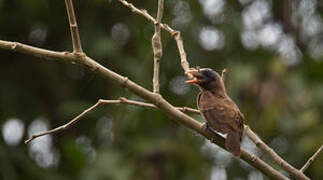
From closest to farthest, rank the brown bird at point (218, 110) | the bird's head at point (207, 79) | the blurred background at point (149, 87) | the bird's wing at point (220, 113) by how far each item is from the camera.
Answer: the brown bird at point (218, 110), the bird's wing at point (220, 113), the bird's head at point (207, 79), the blurred background at point (149, 87)

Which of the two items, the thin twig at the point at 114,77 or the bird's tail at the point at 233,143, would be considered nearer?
the thin twig at the point at 114,77

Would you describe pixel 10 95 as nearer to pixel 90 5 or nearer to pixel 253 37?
pixel 90 5

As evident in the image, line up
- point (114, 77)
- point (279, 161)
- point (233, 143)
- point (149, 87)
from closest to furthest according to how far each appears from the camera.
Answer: point (114, 77) → point (279, 161) → point (233, 143) → point (149, 87)

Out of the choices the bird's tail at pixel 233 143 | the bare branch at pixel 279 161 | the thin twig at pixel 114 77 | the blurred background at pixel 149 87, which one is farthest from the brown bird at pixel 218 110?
the blurred background at pixel 149 87

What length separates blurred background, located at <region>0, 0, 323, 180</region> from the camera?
7.62 metres

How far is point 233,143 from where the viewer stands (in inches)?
167

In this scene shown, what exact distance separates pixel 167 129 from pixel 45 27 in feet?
6.68

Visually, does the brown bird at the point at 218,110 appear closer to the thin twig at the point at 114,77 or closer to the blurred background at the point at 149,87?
the thin twig at the point at 114,77

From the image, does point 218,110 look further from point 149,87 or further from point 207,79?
point 149,87

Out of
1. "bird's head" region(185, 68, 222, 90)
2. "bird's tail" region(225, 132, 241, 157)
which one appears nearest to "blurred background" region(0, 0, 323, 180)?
"bird's head" region(185, 68, 222, 90)

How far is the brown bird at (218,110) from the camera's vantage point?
14.7 ft

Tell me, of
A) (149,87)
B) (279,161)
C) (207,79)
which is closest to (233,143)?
(279,161)

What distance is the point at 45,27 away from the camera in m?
8.59

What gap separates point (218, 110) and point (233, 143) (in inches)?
32.5
